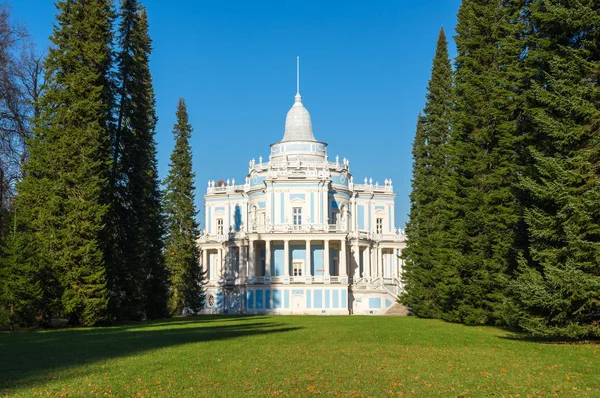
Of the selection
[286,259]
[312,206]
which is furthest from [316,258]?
[312,206]

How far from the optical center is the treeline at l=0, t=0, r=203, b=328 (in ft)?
93.1

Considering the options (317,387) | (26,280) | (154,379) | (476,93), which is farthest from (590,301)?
(26,280)

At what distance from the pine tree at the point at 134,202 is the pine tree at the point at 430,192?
1474 cm

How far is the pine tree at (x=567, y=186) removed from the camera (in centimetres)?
1683

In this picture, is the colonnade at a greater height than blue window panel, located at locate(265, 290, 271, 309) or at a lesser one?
greater

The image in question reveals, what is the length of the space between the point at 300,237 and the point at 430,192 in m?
20.2

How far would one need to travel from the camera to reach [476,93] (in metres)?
28.6

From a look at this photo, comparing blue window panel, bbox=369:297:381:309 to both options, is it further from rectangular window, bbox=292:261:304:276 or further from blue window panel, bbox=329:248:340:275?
rectangular window, bbox=292:261:304:276

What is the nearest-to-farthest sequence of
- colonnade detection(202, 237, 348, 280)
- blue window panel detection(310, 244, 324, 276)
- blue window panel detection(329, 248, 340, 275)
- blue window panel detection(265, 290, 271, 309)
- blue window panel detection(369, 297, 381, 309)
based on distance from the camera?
blue window panel detection(265, 290, 271, 309) → colonnade detection(202, 237, 348, 280) → blue window panel detection(369, 297, 381, 309) → blue window panel detection(310, 244, 324, 276) → blue window panel detection(329, 248, 340, 275)

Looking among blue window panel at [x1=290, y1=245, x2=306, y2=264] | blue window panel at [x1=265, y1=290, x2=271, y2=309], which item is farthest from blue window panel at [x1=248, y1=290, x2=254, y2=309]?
blue window panel at [x1=290, y1=245, x2=306, y2=264]

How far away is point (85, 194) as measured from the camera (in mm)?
29609

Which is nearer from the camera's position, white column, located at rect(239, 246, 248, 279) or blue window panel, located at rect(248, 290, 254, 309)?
blue window panel, located at rect(248, 290, 254, 309)

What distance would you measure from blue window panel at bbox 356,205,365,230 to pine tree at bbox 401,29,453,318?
79.3ft

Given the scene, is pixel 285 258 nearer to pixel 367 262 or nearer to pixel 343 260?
pixel 343 260
